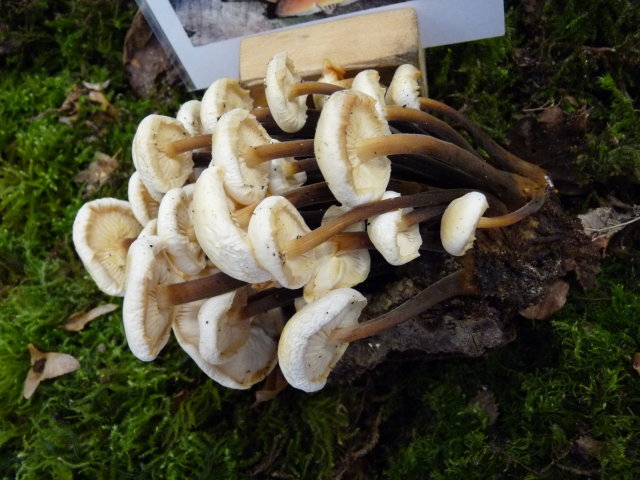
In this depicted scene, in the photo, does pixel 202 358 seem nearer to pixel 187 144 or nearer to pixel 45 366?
pixel 187 144

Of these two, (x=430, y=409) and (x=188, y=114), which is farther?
(x=430, y=409)

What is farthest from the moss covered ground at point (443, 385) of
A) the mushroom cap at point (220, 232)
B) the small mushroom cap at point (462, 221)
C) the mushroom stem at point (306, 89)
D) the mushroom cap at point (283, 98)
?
the mushroom cap at point (220, 232)

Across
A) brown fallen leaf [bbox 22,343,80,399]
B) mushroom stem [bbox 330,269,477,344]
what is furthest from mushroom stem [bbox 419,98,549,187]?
brown fallen leaf [bbox 22,343,80,399]

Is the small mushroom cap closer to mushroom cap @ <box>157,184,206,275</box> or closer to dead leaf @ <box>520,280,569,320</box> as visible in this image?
dead leaf @ <box>520,280,569,320</box>

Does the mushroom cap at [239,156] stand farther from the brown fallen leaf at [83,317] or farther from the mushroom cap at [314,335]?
the brown fallen leaf at [83,317]

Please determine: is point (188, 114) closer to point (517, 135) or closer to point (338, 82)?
point (338, 82)

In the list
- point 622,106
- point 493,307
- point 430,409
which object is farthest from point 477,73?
point 430,409

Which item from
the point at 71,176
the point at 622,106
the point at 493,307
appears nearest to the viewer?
the point at 493,307
